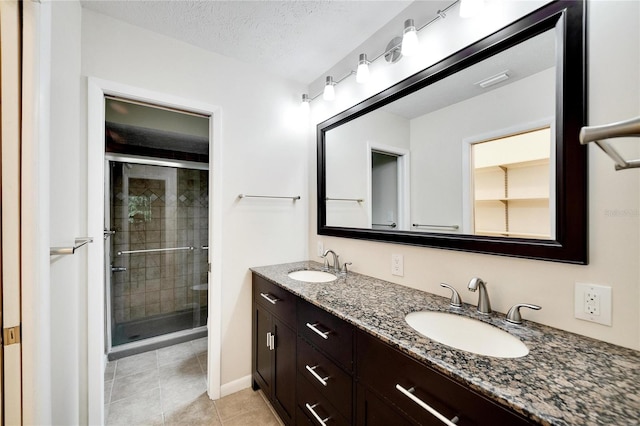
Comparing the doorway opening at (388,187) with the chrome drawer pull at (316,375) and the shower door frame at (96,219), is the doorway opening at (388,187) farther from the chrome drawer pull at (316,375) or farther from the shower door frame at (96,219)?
the shower door frame at (96,219)

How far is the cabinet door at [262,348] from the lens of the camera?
174 centimetres

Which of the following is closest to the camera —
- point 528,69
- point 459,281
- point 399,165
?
point 528,69

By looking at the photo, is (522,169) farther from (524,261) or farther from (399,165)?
(399,165)

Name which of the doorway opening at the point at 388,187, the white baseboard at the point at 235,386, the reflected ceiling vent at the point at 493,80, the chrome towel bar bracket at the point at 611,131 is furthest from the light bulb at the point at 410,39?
the white baseboard at the point at 235,386

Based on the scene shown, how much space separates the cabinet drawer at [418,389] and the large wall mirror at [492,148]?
0.61 meters

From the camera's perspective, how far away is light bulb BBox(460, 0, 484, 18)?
1.10 m

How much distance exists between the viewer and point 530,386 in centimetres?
63

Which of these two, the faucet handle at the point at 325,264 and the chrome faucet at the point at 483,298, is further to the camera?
the faucet handle at the point at 325,264

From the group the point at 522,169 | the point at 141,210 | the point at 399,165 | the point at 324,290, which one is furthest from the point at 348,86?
Result: the point at 141,210

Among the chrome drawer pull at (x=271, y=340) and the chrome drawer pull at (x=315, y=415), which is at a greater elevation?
the chrome drawer pull at (x=271, y=340)

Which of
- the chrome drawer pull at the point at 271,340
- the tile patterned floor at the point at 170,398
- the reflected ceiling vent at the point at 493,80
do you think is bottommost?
the tile patterned floor at the point at 170,398

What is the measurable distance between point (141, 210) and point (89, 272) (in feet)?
5.13

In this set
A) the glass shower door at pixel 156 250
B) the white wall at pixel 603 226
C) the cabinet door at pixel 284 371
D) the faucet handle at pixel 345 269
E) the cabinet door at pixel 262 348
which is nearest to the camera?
the white wall at pixel 603 226

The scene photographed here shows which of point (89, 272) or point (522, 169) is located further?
point (89, 272)
